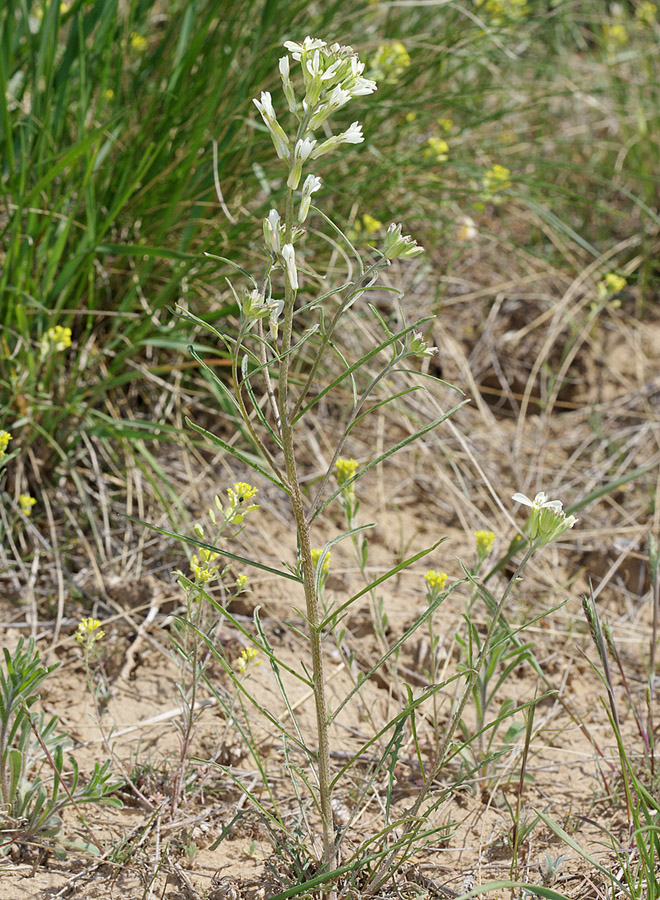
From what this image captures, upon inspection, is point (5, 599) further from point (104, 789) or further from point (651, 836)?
point (651, 836)

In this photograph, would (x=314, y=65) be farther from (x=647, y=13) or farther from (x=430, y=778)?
(x=647, y=13)

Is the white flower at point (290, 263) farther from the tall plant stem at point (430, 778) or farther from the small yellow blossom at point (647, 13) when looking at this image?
the small yellow blossom at point (647, 13)

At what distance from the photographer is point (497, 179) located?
2732 millimetres

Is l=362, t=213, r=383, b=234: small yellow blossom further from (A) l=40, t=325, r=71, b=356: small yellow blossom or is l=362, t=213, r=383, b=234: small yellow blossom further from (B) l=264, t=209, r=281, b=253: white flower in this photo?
(B) l=264, t=209, r=281, b=253: white flower

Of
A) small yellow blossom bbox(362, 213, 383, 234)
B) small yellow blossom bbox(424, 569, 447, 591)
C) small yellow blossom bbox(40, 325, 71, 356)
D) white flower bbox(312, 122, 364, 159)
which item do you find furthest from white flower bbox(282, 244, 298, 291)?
small yellow blossom bbox(362, 213, 383, 234)

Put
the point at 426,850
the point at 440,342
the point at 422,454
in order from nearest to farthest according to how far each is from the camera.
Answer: the point at 426,850, the point at 422,454, the point at 440,342

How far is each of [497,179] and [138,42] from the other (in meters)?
1.30

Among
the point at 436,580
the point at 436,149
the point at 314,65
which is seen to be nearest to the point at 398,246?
the point at 314,65

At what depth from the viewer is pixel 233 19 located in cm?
252

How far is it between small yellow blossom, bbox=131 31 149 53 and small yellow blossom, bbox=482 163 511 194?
1.25 meters

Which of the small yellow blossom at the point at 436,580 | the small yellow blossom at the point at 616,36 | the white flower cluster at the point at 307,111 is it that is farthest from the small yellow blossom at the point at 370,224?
the small yellow blossom at the point at 616,36

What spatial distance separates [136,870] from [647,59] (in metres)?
3.78

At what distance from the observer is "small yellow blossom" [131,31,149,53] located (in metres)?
2.64

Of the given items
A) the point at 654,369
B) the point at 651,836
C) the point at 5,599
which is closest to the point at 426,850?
the point at 651,836
